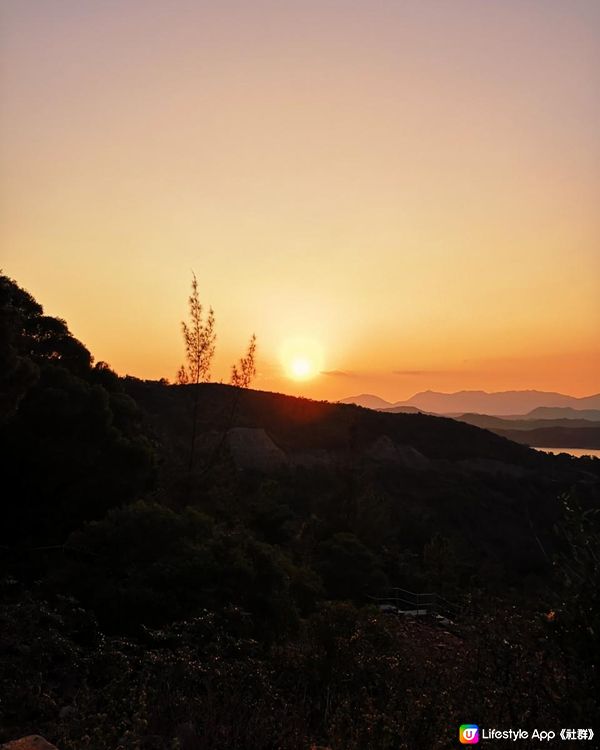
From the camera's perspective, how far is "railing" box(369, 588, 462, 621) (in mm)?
18438

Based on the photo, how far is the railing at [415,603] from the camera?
1844cm

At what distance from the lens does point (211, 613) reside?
9680 mm

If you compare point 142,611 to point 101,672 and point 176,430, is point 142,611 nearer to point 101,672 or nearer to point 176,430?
point 101,672

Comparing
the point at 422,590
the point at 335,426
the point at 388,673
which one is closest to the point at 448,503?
the point at 335,426

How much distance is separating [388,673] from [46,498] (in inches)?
409

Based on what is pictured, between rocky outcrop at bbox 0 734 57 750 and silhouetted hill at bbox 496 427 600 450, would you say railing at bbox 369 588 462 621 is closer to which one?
rocky outcrop at bbox 0 734 57 750

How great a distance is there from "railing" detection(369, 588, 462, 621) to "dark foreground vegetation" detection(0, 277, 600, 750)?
475 mm

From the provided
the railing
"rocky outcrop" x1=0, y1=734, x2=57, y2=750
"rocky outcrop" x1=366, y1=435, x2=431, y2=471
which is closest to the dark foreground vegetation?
"rocky outcrop" x1=0, y1=734, x2=57, y2=750

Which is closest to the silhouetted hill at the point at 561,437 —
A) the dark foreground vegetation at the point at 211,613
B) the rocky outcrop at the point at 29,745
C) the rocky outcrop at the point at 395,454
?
the rocky outcrop at the point at 395,454

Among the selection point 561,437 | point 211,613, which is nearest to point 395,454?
point 211,613

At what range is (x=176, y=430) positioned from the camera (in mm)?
49875

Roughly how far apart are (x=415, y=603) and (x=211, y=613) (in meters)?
11.9

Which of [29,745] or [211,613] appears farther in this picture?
[211,613]

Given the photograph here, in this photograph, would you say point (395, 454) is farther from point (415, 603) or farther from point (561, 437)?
point (561, 437)
